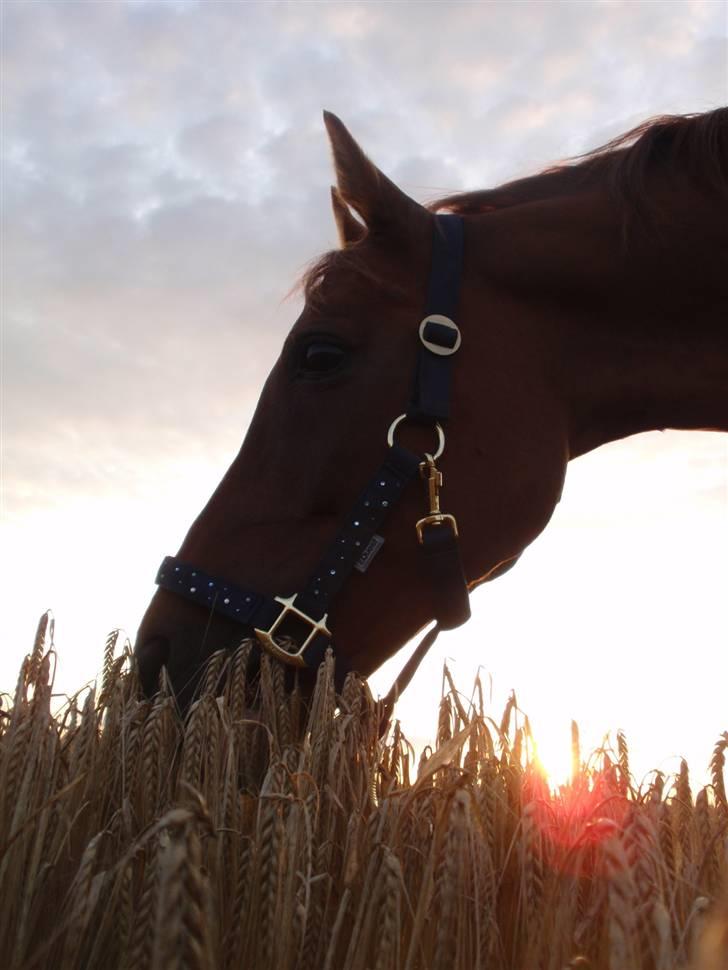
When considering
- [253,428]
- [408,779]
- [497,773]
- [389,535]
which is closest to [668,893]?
[497,773]

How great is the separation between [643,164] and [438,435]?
5.88 ft

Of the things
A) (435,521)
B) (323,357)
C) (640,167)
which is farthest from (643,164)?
(435,521)

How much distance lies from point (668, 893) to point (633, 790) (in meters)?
1.17

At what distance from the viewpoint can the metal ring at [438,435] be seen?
362 cm

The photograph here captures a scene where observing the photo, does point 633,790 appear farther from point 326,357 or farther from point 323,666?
point 326,357

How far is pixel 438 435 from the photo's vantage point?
3.66 metres

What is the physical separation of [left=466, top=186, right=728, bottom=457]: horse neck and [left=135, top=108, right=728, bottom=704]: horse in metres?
0.01

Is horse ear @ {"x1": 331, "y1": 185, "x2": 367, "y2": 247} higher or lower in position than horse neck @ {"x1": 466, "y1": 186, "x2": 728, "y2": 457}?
higher

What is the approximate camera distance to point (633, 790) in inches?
132

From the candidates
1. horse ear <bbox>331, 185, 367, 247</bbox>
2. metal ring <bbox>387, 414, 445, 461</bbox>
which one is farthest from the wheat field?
horse ear <bbox>331, 185, 367, 247</bbox>

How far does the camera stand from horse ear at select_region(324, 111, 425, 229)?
374 cm

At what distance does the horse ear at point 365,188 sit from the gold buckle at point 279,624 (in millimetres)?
1938

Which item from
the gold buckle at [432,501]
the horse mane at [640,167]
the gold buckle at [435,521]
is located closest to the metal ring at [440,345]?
the horse mane at [640,167]

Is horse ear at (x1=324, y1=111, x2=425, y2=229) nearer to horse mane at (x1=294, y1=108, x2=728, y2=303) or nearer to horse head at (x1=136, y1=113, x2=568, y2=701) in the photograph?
horse head at (x1=136, y1=113, x2=568, y2=701)
